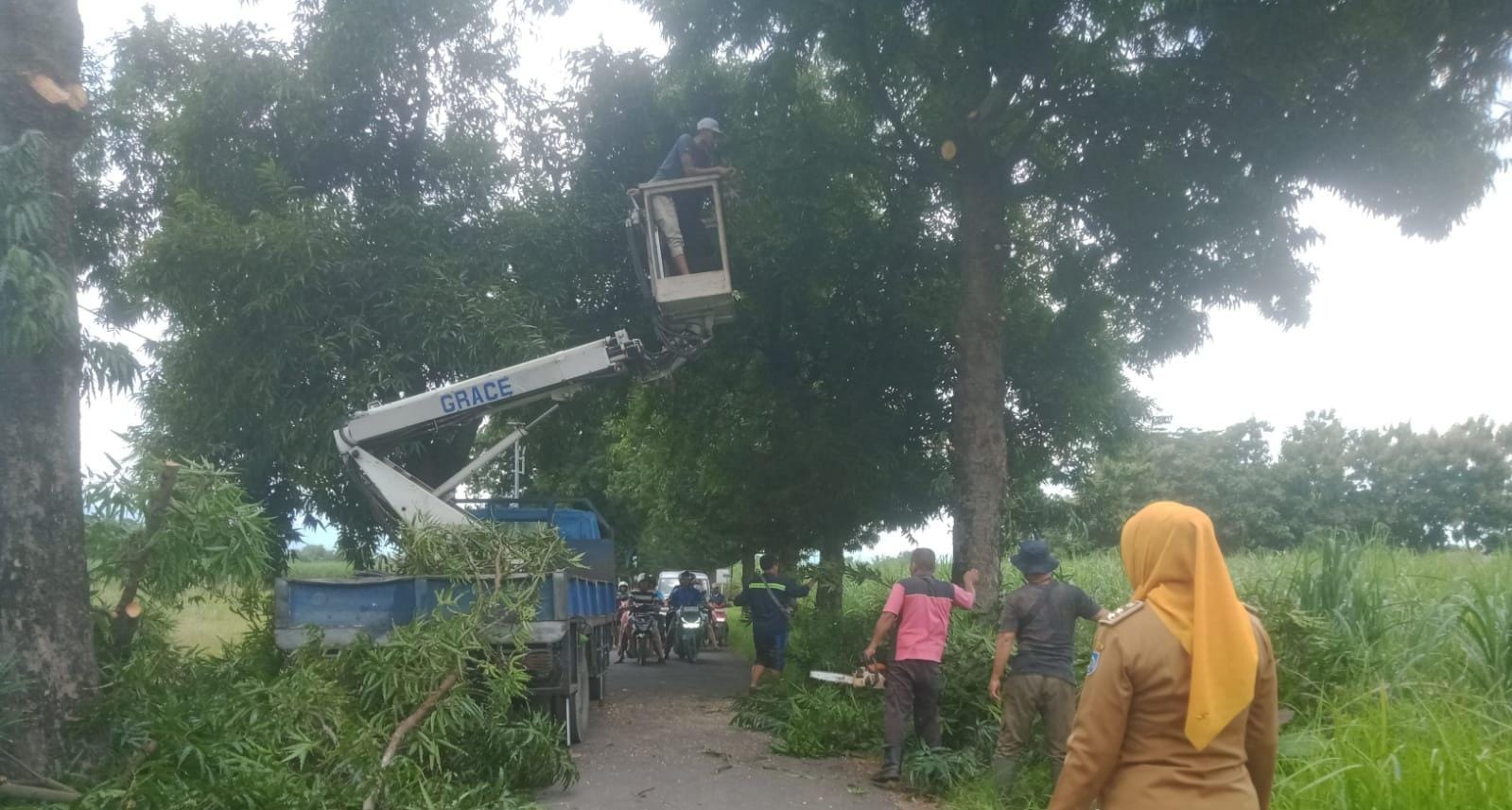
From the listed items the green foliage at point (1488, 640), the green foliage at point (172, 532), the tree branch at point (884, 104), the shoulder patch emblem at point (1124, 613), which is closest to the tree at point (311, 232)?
the green foliage at point (172, 532)

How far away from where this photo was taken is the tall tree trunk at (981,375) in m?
11.1

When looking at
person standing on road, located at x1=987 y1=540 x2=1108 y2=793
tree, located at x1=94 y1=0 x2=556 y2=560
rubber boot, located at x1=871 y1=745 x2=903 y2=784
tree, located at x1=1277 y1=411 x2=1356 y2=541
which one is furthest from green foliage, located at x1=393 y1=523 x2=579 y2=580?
tree, located at x1=1277 y1=411 x2=1356 y2=541

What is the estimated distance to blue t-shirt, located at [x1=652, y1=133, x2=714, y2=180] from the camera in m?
11.1

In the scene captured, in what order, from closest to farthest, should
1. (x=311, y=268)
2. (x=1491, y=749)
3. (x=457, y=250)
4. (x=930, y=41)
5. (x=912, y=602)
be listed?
(x=1491, y=749) < (x=912, y=602) < (x=930, y=41) < (x=311, y=268) < (x=457, y=250)

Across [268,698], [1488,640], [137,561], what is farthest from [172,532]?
[1488,640]

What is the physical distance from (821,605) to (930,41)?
5983 mm

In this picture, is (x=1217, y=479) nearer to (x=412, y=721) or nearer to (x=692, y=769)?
(x=692, y=769)

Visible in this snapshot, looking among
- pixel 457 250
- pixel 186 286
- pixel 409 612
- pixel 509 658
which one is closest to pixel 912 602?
pixel 509 658

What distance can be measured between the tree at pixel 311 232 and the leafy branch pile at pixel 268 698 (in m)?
3.96

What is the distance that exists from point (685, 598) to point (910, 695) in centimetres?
1242

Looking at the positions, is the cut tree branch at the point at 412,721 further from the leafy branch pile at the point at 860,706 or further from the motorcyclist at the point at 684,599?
the motorcyclist at the point at 684,599

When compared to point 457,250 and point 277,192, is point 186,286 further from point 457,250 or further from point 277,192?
point 457,250

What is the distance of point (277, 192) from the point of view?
43.0 ft

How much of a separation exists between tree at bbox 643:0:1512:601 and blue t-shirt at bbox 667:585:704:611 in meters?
9.95
